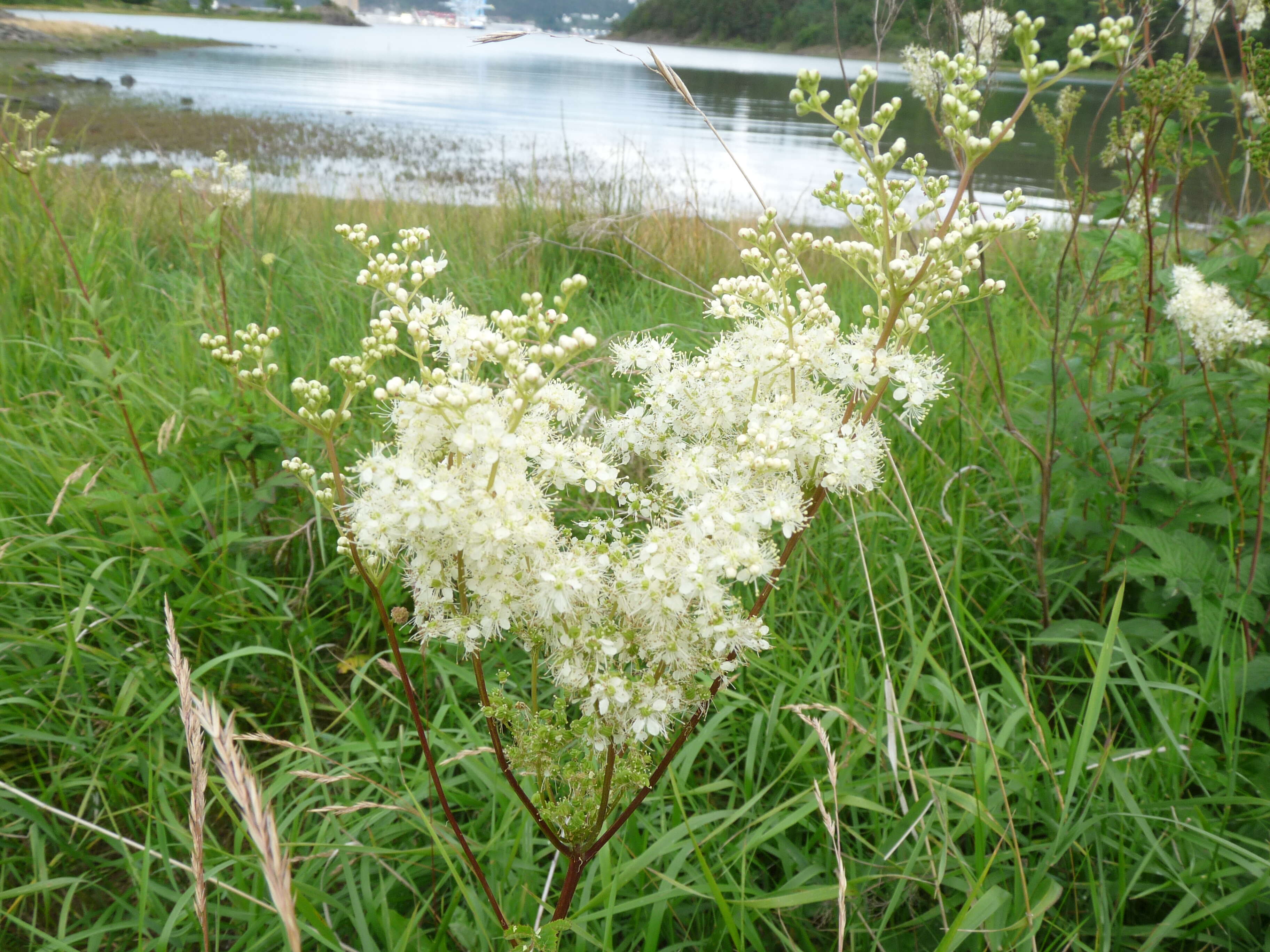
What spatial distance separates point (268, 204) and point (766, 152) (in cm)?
2088

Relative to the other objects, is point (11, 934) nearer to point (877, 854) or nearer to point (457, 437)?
point (457, 437)

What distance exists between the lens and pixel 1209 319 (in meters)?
2.86

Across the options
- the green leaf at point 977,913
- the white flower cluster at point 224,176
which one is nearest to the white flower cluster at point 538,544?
the green leaf at point 977,913

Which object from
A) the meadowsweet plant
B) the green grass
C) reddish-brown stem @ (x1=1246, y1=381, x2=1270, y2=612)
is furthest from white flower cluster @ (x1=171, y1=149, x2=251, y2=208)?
reddish-brown stem @ (x1=1246, y1=381, x2=1270, y2=612)

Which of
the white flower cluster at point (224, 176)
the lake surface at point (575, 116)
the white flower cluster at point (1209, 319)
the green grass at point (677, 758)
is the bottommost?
the green grass at point (677, 758)

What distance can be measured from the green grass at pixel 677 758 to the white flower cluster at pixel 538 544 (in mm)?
874

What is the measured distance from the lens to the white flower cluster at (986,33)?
3218 mm

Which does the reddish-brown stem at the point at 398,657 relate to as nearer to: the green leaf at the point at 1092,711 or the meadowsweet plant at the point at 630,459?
the meadowsweet plant at the point at 630,459

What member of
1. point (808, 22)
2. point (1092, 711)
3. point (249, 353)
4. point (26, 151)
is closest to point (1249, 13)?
point (1092, 711)

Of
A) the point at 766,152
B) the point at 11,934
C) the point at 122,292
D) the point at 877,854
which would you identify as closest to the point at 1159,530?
the point at 877,854

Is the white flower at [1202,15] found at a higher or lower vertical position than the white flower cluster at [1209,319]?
higher

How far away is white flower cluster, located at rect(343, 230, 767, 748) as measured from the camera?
124 cm

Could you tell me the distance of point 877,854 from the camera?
229cm

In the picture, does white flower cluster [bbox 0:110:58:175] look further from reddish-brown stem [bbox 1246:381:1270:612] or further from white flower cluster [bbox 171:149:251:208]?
reddish-brown stem [bbox 1246:381:1270:612]
